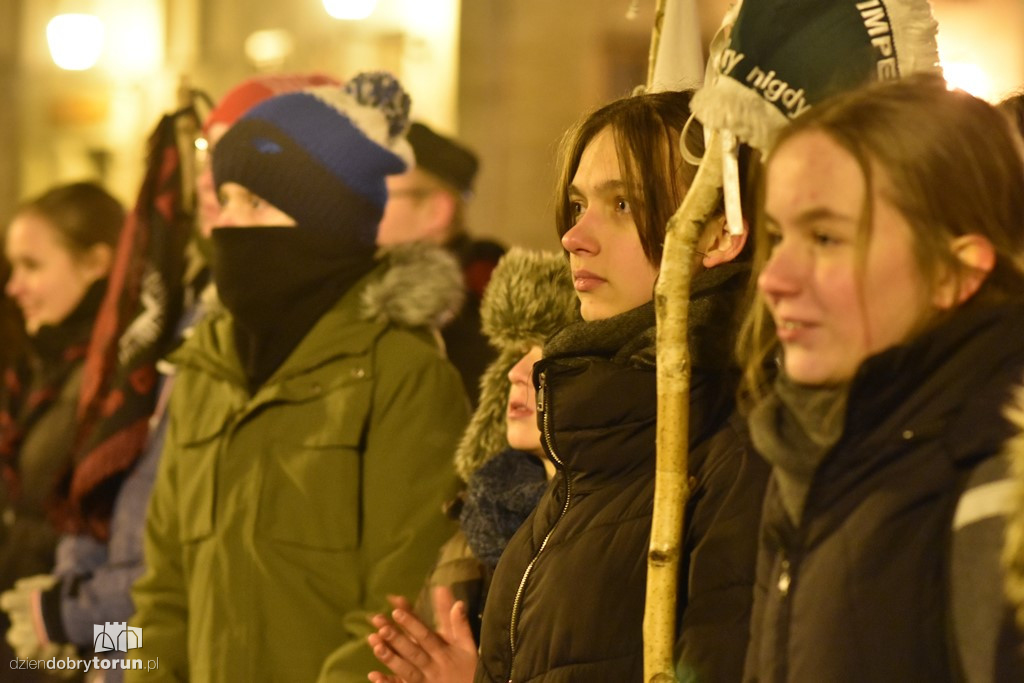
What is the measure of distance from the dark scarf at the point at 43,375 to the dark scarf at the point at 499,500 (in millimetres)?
2703

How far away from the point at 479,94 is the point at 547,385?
8017mm

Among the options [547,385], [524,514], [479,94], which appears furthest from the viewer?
[479,94]

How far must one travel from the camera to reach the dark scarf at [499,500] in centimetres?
336

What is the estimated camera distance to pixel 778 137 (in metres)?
2.30

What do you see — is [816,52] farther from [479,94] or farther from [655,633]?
[479,94]

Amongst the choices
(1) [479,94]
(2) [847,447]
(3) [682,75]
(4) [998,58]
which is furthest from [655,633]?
(1) [479,94]

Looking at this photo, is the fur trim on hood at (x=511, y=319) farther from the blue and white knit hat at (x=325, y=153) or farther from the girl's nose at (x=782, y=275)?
the girl's nose at (x=782, y=275)

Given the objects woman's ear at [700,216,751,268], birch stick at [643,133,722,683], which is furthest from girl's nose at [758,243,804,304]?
woman's ear at [700,216,751,268]

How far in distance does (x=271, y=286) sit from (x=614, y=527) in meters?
1.61

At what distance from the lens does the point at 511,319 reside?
11.5ft

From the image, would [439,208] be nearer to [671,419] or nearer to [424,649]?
[424,649]

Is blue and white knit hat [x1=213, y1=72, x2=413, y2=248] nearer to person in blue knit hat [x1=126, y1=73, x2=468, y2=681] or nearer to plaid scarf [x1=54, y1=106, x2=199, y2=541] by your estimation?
person in blue knit hat [x1=126, y1=73, x2=468, y2=681]

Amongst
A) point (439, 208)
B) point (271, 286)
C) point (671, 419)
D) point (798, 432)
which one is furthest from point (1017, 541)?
point (439, 208)

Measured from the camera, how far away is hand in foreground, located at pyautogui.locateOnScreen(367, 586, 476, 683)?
3.33 metres
